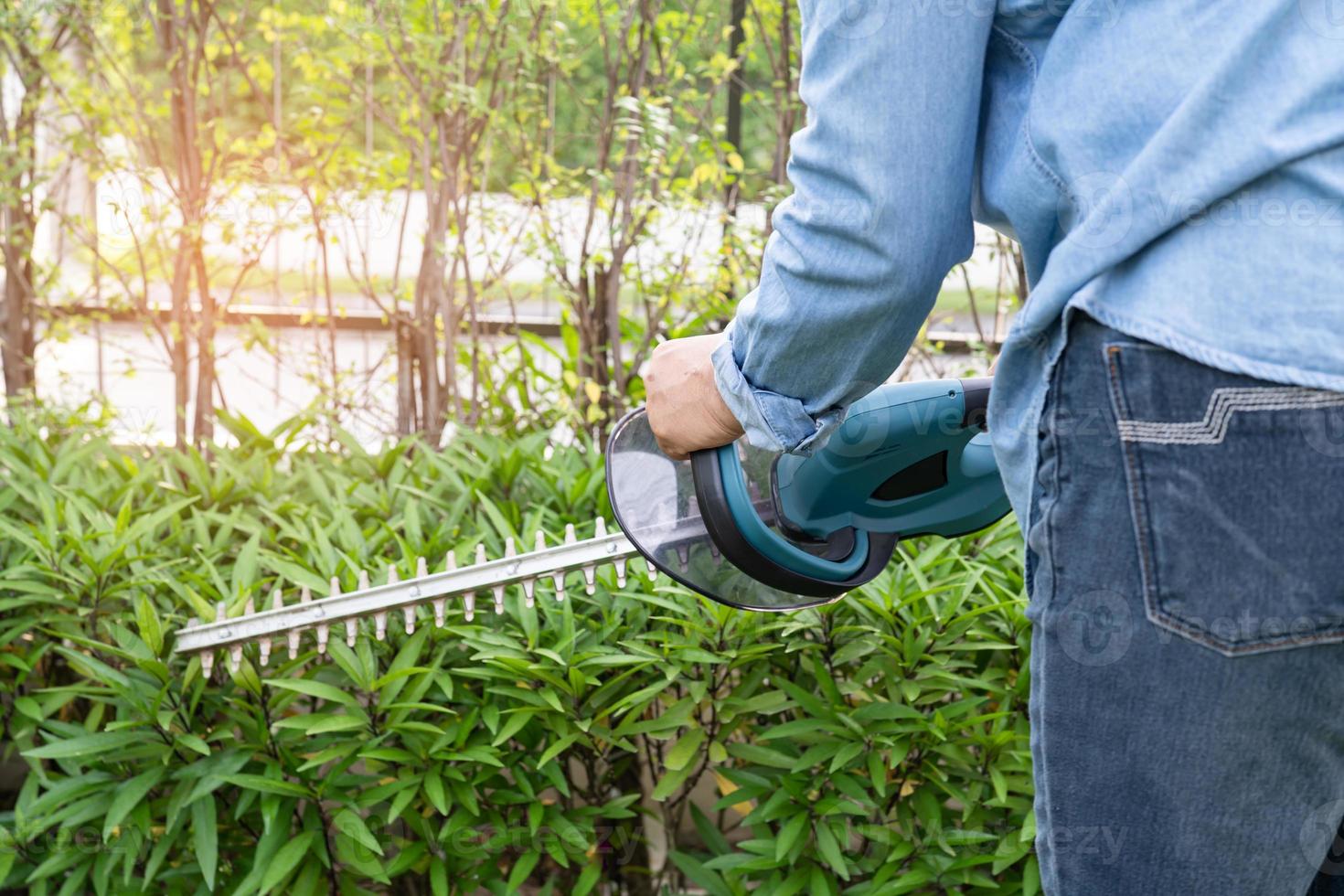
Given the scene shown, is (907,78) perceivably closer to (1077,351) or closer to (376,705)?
(1077,351)

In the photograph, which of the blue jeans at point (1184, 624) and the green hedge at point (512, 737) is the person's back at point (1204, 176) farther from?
the green hedge at point (512, 737)

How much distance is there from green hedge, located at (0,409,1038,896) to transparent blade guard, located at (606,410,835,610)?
0.62m

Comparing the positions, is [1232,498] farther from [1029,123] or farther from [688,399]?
[688,399]

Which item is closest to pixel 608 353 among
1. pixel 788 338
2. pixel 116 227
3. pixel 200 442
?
pixel 200 442

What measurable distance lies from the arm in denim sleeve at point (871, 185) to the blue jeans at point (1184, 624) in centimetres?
15

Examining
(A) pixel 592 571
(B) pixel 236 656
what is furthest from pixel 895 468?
(B) pixel 236 656

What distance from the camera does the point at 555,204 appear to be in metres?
3.88

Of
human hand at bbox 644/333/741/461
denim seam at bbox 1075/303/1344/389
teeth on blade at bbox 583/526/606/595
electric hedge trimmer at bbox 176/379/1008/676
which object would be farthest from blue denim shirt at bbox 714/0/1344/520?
teeth on blade at bbox 583/526/606/595

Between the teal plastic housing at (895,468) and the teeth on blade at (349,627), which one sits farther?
the teeth on blade at (349,627)

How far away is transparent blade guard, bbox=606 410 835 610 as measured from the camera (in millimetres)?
1537

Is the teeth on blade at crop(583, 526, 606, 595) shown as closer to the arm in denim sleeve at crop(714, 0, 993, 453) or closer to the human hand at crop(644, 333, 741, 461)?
the human hand at crop(644, 333, 741, 461)

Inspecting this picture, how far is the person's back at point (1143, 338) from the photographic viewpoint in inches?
35.2

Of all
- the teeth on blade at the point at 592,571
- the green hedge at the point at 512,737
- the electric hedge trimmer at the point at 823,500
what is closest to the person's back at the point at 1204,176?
the electric hedge trimmer at the point at 823,500

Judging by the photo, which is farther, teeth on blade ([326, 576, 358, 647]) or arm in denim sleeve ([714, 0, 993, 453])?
teeth on blade ([326, 576, 358, 647])
